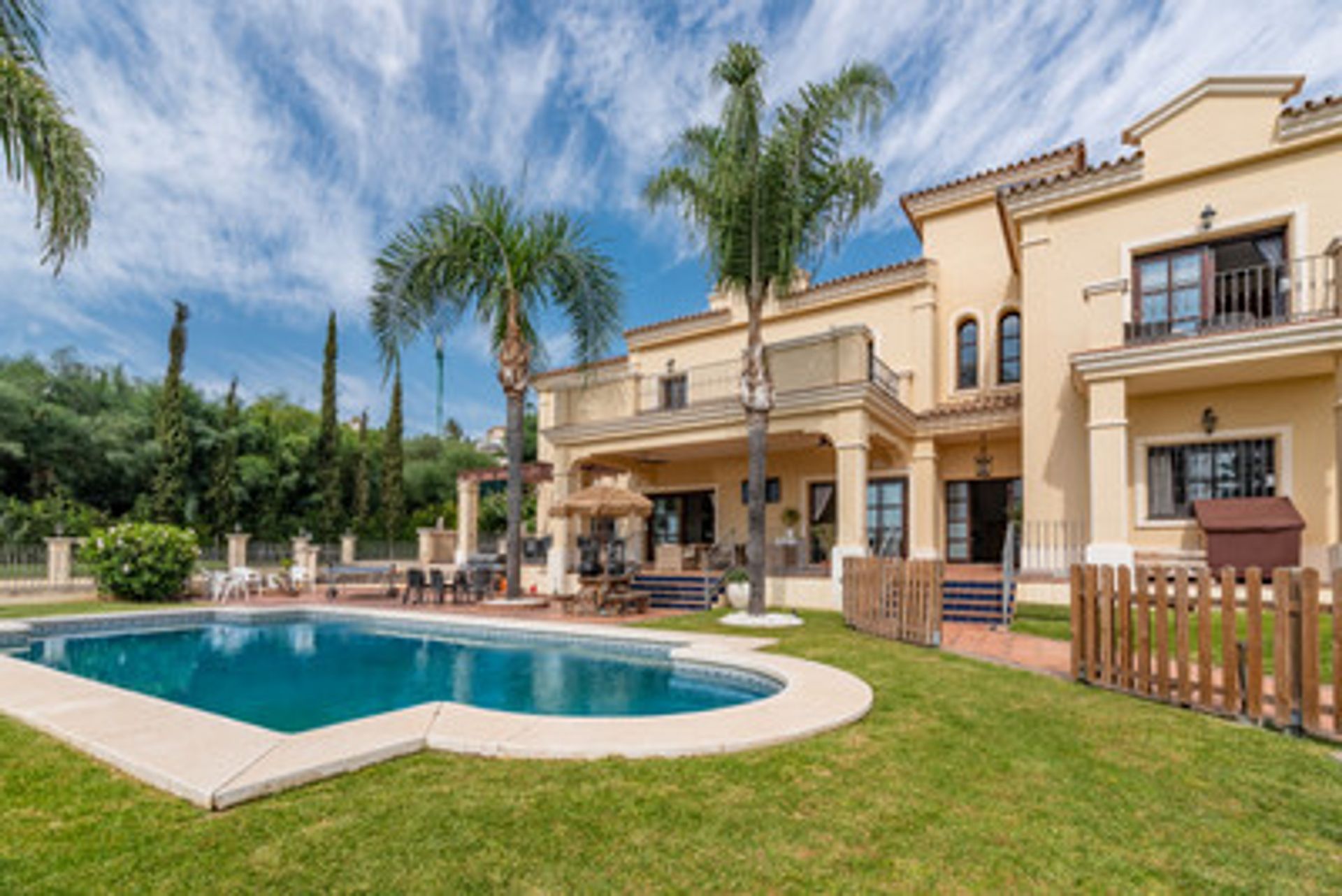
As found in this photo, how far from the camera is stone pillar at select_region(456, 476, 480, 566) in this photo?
23.7 meters

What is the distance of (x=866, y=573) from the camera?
34.2ft

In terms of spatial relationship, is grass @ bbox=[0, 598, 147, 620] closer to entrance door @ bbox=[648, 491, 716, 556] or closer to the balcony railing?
entrance door @ bbox=[648, 491, 716, 556]

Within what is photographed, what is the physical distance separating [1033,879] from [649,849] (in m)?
1.66

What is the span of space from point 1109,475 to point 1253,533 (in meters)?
2.08

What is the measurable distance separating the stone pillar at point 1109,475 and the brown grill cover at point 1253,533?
113 centimetres

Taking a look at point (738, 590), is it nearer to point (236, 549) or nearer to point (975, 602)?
point (975, 602)

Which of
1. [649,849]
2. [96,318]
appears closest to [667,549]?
Result: [649,849]

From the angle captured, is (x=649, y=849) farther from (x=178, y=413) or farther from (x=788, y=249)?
(x=178, y=413)

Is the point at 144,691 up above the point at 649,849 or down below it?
below

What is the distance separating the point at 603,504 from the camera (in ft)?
47.3

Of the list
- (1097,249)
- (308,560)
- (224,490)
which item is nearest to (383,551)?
(308,560)

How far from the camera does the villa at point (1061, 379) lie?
11555 millimetres

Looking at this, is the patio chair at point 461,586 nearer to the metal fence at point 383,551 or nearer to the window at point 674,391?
the window at point 674,391

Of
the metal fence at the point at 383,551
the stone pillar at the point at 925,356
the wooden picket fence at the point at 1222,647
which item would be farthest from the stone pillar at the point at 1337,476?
the metal fence at the point at 383,551
